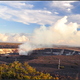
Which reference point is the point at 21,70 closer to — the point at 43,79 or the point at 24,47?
the point at 43,79

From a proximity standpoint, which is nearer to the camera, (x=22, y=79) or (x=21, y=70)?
(x=22, y=79)

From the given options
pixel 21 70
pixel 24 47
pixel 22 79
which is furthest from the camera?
pixel 24 47

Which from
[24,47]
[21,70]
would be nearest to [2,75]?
[21,70]

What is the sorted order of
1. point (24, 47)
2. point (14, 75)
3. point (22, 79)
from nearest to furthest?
point (22, 79)
point (14, 75)
point (24, 47)

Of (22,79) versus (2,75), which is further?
(2,75)

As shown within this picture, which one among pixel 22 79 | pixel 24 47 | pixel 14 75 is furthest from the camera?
pixel 24 47

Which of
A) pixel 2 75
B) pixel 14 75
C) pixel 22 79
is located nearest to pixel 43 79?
pixel 22 79

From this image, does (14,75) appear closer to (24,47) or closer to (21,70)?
(21,70)

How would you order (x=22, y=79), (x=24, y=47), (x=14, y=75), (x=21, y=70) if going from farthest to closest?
1. (x=24, y=47)
2. (x=21, y=70)
3. (x=14, y=75)
4. (x=22, y=79)
